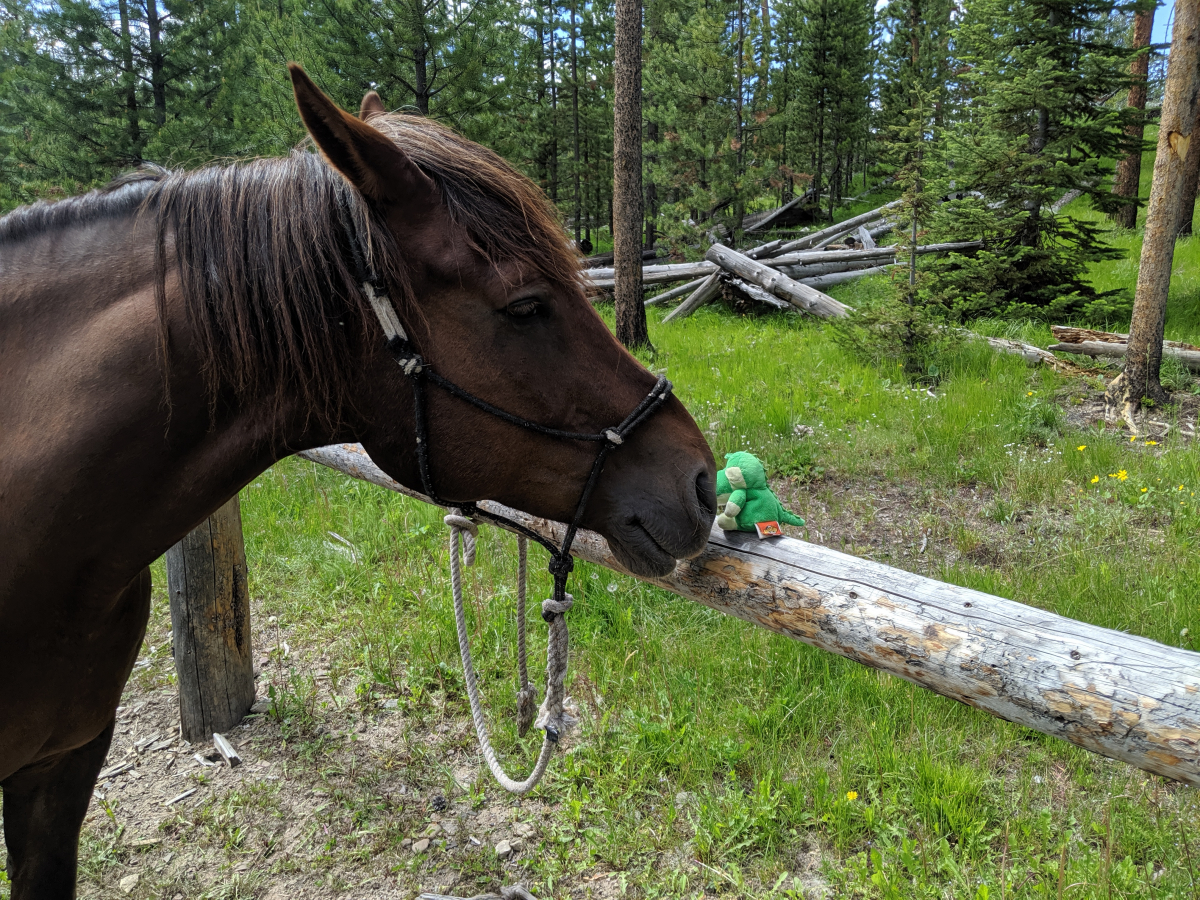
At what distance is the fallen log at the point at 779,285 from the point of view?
9930 millimetres

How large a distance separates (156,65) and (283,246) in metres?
14.8

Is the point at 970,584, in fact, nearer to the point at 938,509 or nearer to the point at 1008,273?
the point at 938,509

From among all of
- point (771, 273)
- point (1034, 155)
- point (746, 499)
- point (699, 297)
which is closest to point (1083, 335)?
point (1034, 155)

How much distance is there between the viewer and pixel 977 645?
175 cm

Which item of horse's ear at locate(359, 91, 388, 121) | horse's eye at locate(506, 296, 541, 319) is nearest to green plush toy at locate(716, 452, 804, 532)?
horse's eye at locate(506, 296, 541, 319)

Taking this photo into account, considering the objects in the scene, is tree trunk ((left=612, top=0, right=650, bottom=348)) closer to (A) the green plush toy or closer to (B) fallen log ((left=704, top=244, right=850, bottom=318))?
(B) fallen log ((left=704, top=244, right=850, bottom=318))

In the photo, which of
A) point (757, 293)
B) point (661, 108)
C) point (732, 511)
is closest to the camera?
point (732, 511)

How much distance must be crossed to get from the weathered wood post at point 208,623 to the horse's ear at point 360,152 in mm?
2446

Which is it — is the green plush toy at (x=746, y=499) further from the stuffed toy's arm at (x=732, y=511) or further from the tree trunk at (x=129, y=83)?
the tree trunk at (x=129, y=83)

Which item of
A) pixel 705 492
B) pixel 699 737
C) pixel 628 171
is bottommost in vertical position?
pixel 699 737

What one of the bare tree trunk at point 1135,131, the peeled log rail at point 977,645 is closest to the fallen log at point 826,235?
the bare tree trunk at point 1135,131

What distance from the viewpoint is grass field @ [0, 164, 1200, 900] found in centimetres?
234

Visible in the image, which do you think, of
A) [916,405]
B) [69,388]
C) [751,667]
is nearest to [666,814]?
[751,667]

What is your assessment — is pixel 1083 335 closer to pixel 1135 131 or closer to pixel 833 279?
pixel 833 279
